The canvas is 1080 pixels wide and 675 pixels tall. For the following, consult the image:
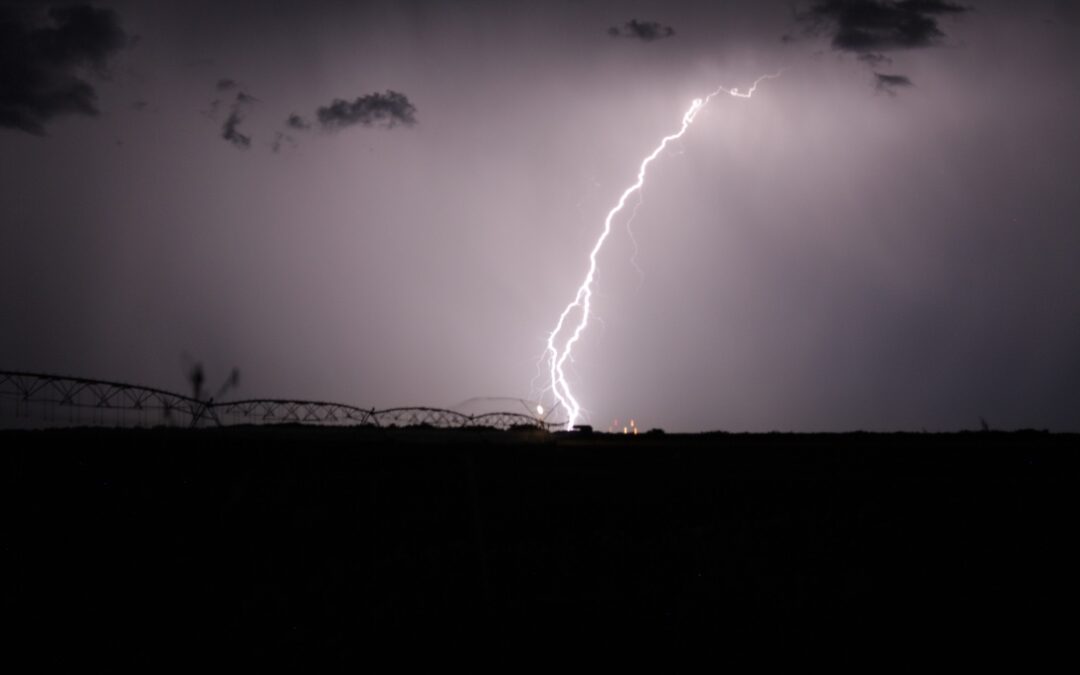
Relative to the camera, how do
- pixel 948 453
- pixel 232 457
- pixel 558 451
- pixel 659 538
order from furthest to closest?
pixel 558 451 → pixel 948 453 → pixel 232 457 → pixel 659 538

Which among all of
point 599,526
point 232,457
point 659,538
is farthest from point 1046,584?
point 232,457

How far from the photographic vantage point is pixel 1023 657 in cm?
900

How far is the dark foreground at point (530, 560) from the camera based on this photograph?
10578 millimetres

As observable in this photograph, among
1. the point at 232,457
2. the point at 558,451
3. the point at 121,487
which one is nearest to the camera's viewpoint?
the point at 121,487

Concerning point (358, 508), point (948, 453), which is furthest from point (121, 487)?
point (948, 453)

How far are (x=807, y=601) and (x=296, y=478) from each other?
18.9 metres

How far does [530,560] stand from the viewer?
47.9 feet

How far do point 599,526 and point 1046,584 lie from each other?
8658mm

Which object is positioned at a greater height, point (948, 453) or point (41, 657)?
point (948, 453)

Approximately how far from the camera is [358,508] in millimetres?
21922

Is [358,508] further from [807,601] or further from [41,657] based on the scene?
[807,601]

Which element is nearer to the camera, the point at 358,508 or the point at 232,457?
the point at 358,508

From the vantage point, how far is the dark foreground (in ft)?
34.7

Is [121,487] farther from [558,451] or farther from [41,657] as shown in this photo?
[558,451]
